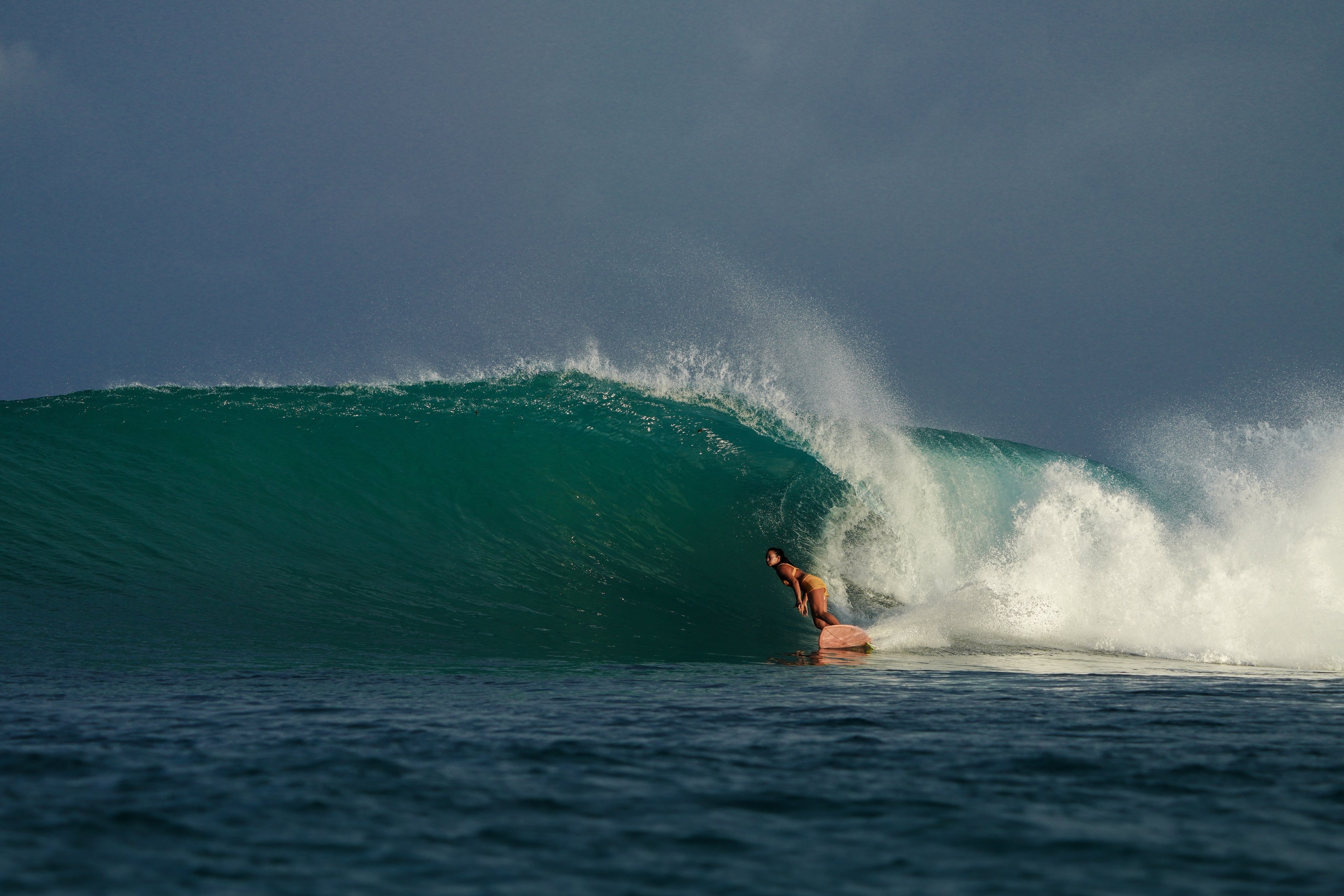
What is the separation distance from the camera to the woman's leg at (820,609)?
27.6 feet

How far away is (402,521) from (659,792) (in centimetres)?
833

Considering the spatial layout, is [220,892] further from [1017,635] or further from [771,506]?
[771,506]

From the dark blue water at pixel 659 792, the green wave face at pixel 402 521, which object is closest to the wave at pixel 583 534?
the green wave face at pixel 402 521

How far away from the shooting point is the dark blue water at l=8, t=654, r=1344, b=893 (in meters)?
2.30

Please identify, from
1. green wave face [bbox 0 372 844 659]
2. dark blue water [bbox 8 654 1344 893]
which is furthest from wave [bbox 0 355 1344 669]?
dark blue water [bbox 8 654 1344 893]

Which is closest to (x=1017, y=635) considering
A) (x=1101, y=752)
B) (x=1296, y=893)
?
(x=1101, y=752)

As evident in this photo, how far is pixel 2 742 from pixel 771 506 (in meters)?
8.95

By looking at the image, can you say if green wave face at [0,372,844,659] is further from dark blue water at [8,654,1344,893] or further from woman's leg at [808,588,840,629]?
dark blue water at [8,654,1344,893]

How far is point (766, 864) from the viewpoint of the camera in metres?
2.37

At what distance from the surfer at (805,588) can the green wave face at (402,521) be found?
1.10 feet

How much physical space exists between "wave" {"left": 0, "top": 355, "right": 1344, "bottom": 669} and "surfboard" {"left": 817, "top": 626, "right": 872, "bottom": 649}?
418 mm

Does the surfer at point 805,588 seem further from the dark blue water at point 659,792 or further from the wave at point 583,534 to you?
the dark blue water at point 659,792

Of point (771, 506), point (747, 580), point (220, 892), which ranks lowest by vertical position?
point (220, 892)

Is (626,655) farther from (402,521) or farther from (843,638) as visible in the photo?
(402,521)
